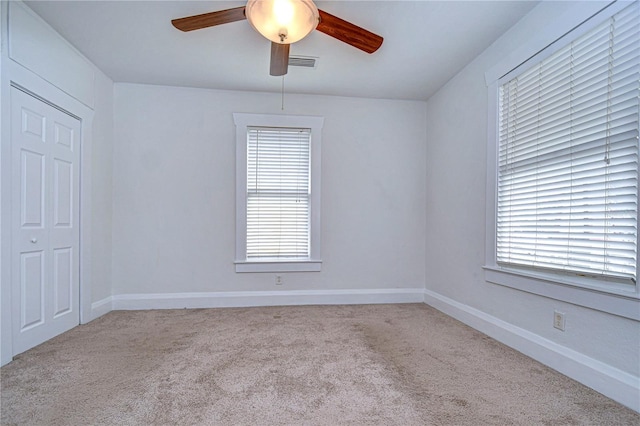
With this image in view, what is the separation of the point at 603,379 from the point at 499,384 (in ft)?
1.82

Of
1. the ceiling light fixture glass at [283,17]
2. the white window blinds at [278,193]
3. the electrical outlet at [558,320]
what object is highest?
the ceiling light fixture glass at [283,17]

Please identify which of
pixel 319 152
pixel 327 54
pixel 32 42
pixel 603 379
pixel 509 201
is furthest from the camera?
pixel 319 152

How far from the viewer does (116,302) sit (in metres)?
3.56

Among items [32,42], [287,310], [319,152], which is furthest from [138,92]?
[287,310]

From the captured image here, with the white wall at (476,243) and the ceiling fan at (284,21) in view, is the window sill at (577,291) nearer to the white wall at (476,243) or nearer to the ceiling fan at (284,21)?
the white wall at (476,243)

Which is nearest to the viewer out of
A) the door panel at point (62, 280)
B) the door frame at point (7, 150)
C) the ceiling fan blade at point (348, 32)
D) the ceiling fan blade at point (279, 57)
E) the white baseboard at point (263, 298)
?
the ceiling fan blade at point (348, 32)

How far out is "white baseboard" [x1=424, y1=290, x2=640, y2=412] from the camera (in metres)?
1.70

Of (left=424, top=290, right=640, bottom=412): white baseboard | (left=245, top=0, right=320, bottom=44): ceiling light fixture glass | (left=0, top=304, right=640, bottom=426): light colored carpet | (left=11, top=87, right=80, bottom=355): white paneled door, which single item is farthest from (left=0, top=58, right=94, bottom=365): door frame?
(left=424, top=290, right=640, bottom=412): white baseboard

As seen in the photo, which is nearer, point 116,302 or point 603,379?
point 603,379

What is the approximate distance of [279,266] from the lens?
12.5ft

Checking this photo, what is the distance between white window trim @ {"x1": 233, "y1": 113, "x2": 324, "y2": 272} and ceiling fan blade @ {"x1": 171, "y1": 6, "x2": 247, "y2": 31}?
6.08 feet

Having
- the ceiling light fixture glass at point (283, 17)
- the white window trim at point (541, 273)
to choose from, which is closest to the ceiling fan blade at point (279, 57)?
the ceiling light fixture glass at point (283, 17)

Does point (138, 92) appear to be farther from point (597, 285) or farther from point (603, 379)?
point (603, 379)

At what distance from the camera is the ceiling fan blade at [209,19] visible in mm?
1813
